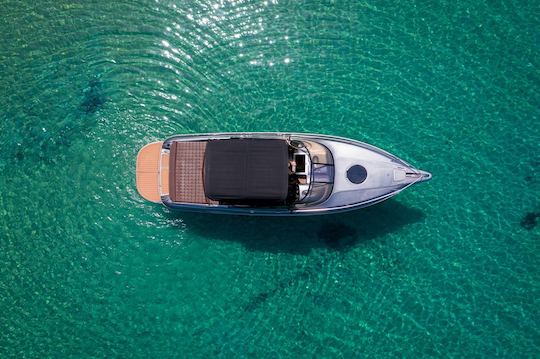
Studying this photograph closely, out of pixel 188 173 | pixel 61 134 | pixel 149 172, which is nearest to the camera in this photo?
pixel 188 173

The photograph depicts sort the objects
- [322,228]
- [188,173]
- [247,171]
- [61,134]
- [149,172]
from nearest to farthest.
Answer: [247,171] < [188,173] < [149,172] < [322,228] < [61,134]

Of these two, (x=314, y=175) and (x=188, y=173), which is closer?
(x=314, y=175)

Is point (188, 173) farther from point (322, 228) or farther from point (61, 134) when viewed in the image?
point (61, 134)

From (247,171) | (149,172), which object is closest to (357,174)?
(247,171)

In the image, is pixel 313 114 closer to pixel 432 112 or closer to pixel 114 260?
pixel 432 112

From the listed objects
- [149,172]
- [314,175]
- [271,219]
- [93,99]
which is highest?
[93,99]
